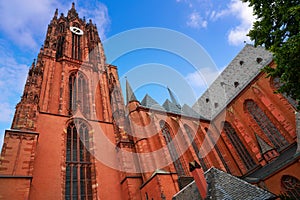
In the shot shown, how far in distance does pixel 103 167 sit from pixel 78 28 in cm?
1949

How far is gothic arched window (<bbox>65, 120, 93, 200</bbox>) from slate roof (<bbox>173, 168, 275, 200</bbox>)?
570 cm

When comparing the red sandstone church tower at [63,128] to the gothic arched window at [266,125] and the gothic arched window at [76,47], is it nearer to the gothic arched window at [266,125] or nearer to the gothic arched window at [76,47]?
the gothic arched window at [76,47]

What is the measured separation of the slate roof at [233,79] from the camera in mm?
19791

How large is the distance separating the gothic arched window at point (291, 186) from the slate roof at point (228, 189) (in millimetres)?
5190

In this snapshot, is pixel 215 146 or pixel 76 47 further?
pixel 76 47

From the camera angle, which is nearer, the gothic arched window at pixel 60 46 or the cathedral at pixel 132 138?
the cathedral at pixel 132 138

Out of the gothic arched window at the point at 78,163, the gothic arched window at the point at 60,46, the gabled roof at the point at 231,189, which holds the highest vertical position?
the gothic arched window at the point at 60,46

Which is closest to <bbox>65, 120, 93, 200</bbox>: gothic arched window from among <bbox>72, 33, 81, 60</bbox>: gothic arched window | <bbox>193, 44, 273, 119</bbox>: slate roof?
<bbox>72, 33, 81, 60</bbox>: gothic arched window

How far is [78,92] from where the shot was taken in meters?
16.9

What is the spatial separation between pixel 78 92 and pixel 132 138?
21.2 feet

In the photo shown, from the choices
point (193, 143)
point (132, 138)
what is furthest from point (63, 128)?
point (193, 143)

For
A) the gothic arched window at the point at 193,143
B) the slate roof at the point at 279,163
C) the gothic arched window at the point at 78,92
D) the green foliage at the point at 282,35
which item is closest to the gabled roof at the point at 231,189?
the green foliage at the point at 282,35

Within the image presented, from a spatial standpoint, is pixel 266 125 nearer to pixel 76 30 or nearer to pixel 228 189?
pixel 228 189

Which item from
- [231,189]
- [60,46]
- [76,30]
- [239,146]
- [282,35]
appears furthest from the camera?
[76,30]
